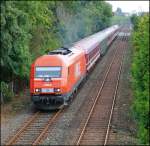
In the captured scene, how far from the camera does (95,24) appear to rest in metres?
99.4

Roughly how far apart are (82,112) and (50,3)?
25290 mm

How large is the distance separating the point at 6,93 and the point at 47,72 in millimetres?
3929

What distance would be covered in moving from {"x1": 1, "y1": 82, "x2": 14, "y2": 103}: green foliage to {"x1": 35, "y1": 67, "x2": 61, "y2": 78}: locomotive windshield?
10.6ft

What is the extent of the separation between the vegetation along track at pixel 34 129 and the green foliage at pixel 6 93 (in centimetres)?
364

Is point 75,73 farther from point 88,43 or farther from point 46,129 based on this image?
point 88,43

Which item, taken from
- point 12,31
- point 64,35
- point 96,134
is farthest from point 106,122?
point 64,35

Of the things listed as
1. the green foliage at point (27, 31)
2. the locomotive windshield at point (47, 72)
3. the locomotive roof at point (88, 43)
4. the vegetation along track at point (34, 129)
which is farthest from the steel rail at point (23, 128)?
the locomotive roof at point (88, 43)

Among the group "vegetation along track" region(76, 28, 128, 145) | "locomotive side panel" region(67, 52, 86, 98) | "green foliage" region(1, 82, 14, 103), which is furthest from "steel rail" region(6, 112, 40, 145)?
"green foliage" region(1, 82, 14, 103)

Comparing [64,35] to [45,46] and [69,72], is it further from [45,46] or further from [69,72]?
[69,72]

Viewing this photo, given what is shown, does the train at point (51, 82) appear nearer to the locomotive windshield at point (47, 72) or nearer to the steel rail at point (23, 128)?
the locomotive windshield at point (47, 72)

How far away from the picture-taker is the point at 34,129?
2244 centimetres

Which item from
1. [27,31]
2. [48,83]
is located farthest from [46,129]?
[27,31]

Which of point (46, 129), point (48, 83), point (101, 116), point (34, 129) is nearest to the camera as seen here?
point (46, 129)

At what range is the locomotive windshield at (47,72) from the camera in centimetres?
2630
